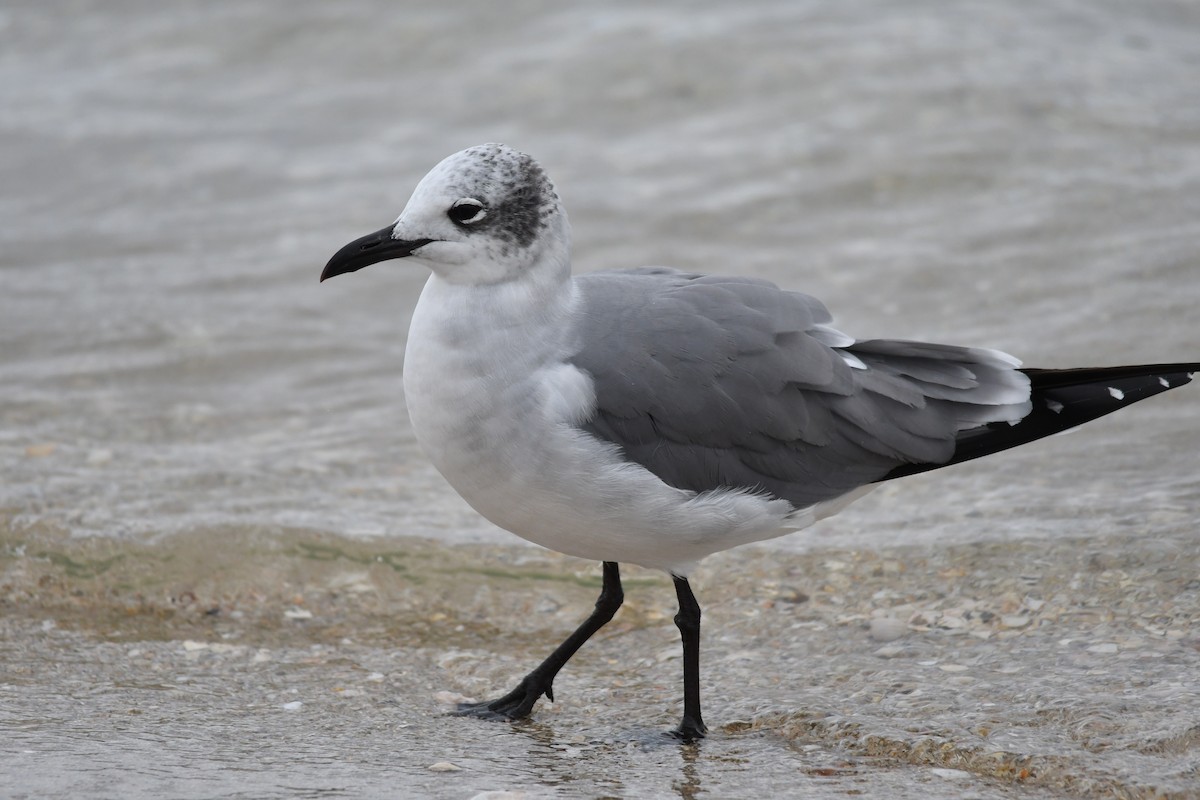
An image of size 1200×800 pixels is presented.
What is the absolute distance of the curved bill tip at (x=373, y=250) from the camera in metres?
3.79

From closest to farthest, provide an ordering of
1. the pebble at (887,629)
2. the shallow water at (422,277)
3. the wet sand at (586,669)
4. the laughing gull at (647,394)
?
the wet sand at (586,669) < the laughing gull at (647,394) < the pebble at (887,629) < the shallow water at (422,277)

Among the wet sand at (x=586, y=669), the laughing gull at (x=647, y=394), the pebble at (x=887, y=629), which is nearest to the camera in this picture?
the wet sand at (x=586, y=669)

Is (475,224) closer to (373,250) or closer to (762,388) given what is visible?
(373,250)

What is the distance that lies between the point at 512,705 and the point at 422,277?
14.6 ft

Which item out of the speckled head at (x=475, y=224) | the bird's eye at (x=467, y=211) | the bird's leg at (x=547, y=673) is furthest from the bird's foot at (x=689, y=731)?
the bird's eye at (x=467, y=211)

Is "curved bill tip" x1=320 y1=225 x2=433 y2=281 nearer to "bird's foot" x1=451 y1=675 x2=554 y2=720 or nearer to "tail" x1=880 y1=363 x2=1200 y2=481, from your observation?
"bird's foot" x1=451 y1=675 x2=554 y2=720

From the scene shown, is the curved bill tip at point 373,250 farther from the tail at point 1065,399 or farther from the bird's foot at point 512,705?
the tail at point 1065,399

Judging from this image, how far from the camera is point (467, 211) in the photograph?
12.5ft

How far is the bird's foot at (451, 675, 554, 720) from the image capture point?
4.19 m

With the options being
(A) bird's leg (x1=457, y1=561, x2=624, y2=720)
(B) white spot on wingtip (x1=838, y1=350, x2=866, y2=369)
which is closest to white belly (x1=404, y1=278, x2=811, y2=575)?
(A) bird's leg (x1=457, y1=561, x2=624, y2=720)

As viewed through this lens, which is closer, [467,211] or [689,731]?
[467,211]

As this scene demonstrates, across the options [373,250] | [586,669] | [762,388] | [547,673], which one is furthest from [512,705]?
[373,250]

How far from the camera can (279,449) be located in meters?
6.27

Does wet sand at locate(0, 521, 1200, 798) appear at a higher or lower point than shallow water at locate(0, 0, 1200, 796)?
lower
